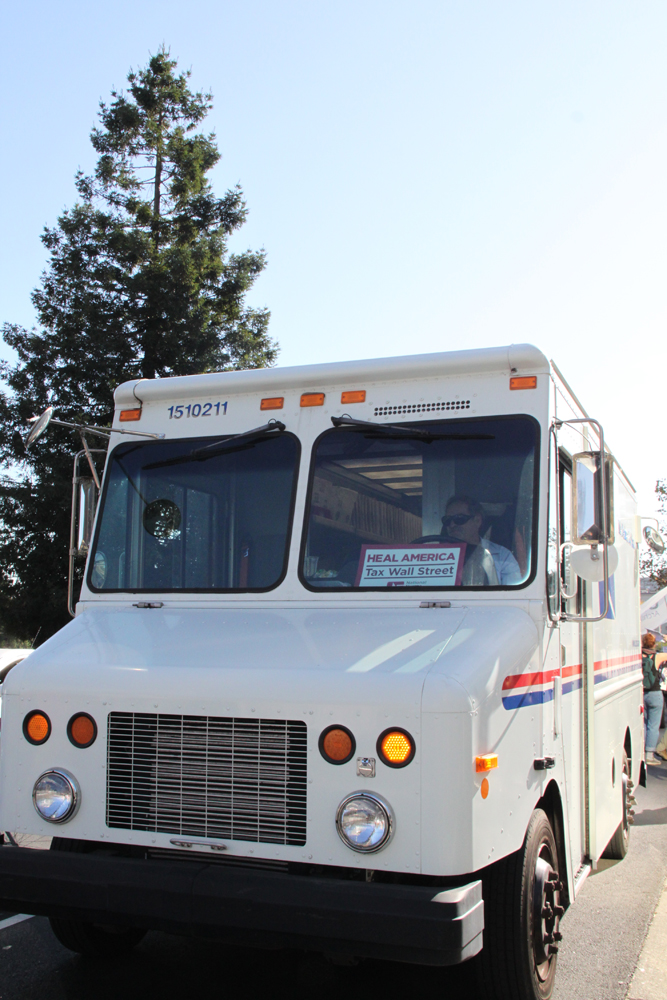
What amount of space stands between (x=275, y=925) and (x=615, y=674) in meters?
3.70

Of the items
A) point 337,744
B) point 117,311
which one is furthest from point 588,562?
point 117,311

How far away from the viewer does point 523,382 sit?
14.8 ft

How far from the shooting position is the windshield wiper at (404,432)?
177 inches

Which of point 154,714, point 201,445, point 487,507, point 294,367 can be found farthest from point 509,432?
point 154,714

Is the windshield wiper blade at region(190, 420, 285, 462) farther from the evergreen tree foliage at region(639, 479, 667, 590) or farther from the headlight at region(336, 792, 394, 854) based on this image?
the evergreen tree foliage at region(639, 479, 667, 590)

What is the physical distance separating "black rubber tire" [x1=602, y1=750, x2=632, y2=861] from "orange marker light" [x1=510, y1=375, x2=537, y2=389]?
3.34 metres

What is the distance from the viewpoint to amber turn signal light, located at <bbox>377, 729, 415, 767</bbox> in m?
3.40

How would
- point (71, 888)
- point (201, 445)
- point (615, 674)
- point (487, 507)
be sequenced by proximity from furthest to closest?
point (615, 674)
point (201, 445)
point (487, 507)
point (71, 888)

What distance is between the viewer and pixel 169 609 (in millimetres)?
4707

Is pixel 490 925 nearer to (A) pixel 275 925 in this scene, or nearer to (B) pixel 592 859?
(A) pixel 275 925

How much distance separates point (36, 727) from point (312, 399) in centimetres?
206

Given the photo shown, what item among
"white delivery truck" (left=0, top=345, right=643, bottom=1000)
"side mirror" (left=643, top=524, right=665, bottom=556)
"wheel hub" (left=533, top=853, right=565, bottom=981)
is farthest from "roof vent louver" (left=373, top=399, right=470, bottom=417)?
"side mirror" (left=643, top=524, right=665, bottom=556)

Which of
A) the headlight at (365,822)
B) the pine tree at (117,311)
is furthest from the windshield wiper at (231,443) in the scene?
the pine tree at (117,311)

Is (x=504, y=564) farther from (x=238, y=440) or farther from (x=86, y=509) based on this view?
(x=86, y=509)
